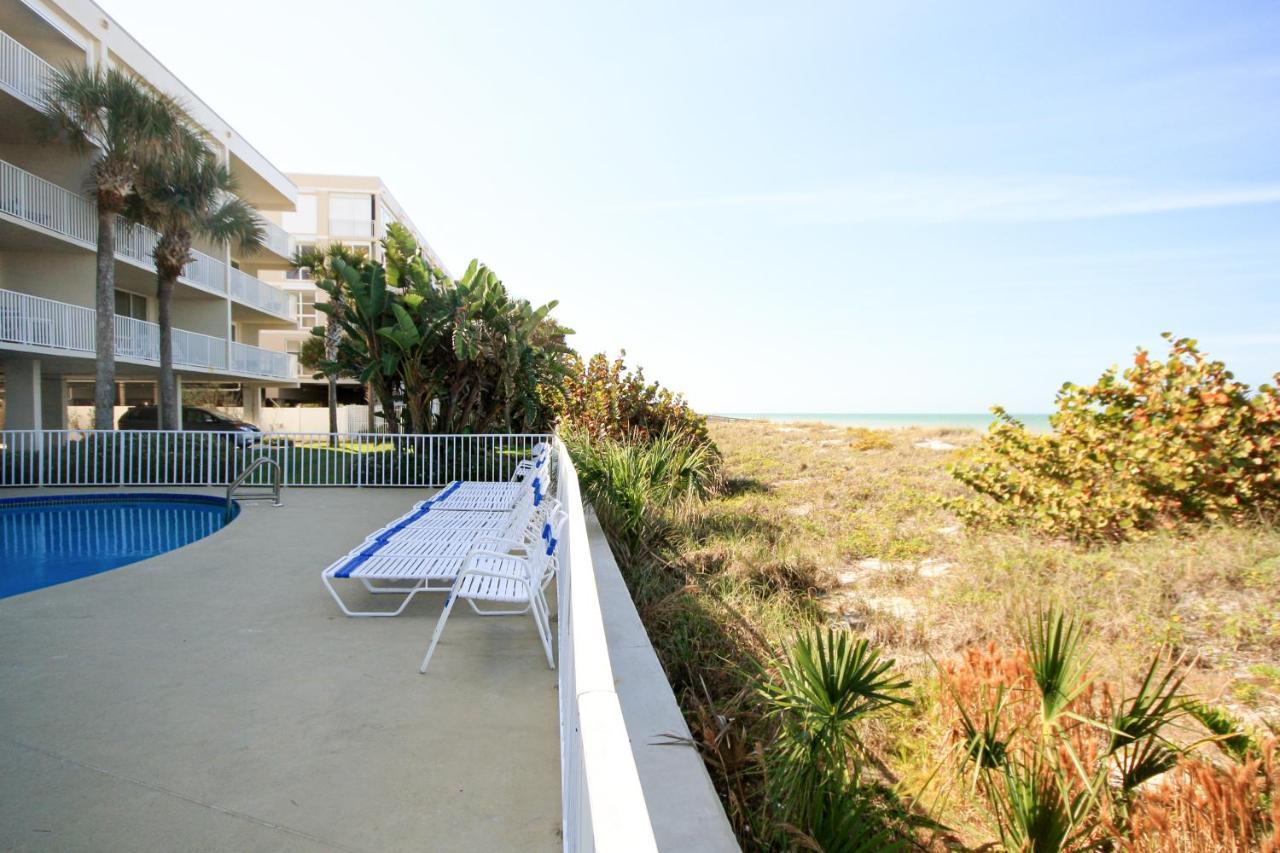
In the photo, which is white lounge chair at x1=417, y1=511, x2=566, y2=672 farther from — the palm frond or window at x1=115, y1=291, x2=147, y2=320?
window at x1=115, y1=291, x2=147, y2=320

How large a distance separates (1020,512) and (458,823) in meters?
7.02

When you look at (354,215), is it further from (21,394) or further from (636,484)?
(636,484)

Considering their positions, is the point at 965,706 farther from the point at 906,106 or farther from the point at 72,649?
the point at 906,106

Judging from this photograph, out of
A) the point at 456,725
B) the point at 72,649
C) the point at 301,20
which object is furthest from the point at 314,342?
the point at 456,725

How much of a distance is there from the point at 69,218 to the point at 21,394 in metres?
4.53

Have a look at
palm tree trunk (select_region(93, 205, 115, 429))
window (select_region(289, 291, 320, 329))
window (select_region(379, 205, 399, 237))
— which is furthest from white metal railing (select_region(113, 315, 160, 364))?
window (select_region(379, 205, 399, 237))

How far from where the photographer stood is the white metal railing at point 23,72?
14844 millimetres

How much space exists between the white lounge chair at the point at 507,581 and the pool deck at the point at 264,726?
21 cm

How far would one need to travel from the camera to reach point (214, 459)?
14102 mm

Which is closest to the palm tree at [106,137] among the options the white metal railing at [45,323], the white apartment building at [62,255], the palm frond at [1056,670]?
the white apartment building at [62,255]

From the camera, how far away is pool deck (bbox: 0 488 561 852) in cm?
274

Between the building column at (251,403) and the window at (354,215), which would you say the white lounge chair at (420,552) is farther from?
the window at (354,215)

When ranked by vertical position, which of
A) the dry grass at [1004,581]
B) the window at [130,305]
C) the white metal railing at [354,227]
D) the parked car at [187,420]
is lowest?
the dry grass at [1004,581]

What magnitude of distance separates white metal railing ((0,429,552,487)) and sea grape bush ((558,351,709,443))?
221 centimetres
